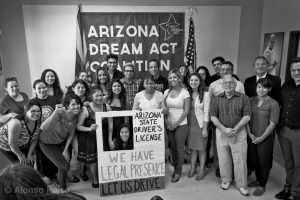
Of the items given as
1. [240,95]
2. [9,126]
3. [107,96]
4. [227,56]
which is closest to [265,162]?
[240,95]

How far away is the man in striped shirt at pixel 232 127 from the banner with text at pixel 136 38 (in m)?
1.91

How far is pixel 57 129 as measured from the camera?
2.66m

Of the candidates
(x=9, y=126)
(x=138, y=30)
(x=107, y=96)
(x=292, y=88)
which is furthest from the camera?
(x=138, y=30)

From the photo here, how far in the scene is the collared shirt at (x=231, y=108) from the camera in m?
2.67

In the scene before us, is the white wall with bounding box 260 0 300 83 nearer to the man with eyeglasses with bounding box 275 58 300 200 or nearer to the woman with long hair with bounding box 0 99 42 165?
the man with eyeglasses with bounding box 275 58 300 200

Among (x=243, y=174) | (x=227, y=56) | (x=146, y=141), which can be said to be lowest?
(x=243, y=174)

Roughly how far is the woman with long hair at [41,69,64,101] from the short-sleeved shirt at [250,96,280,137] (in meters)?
2.41

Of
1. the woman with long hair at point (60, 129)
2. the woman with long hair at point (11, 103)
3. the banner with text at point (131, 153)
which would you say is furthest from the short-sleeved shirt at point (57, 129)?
the woman with long hair at point (11, 103)

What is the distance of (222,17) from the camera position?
450 centimetres

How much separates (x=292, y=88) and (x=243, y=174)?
3.65 ft

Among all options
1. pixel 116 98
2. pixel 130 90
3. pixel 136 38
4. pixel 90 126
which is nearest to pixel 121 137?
pixel 90 126

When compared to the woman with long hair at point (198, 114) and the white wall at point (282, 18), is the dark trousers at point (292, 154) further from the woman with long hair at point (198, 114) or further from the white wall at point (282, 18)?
the white wall at point (282, 18)

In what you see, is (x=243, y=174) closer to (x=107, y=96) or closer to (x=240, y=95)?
(x=240, y=95)

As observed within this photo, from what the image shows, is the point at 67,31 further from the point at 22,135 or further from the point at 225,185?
the point at 225,185
